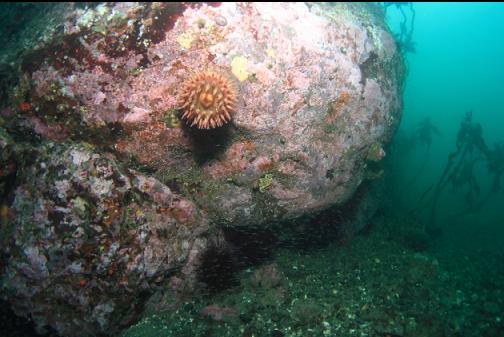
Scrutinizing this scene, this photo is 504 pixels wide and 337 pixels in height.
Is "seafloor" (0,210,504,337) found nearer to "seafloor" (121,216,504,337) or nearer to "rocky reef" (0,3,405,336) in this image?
"seafloor" (121,216,504,337)

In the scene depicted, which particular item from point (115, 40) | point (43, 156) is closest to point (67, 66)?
point (115, 40)

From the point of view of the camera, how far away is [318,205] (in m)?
5.18

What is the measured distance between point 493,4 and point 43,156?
116640mm

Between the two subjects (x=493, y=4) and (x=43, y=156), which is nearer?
(x=43, y=156)

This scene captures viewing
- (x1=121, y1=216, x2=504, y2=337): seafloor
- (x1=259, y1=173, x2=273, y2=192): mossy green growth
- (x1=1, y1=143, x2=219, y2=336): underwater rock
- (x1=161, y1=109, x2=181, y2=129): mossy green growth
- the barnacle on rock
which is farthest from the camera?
(x1=259, y1=173, x2=273, y2=192): mossy green growth

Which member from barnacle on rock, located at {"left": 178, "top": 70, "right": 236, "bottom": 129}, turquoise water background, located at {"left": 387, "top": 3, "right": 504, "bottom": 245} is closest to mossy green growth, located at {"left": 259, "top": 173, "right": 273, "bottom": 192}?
barnacle on rock, located at {"left": 178, "top": 70, "right": 236, "bottom": 129}

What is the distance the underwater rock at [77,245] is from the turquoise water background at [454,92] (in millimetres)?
11747

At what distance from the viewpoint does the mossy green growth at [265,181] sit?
4798 mm

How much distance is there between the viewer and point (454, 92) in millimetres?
51562

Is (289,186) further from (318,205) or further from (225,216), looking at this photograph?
(225,216)

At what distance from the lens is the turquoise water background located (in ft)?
55.0

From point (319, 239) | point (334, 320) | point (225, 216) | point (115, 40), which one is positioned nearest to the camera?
point (115, 40)

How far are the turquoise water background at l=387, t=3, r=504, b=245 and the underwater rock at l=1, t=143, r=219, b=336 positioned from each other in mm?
11747

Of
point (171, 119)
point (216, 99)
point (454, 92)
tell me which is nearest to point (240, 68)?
point (216, 99)
